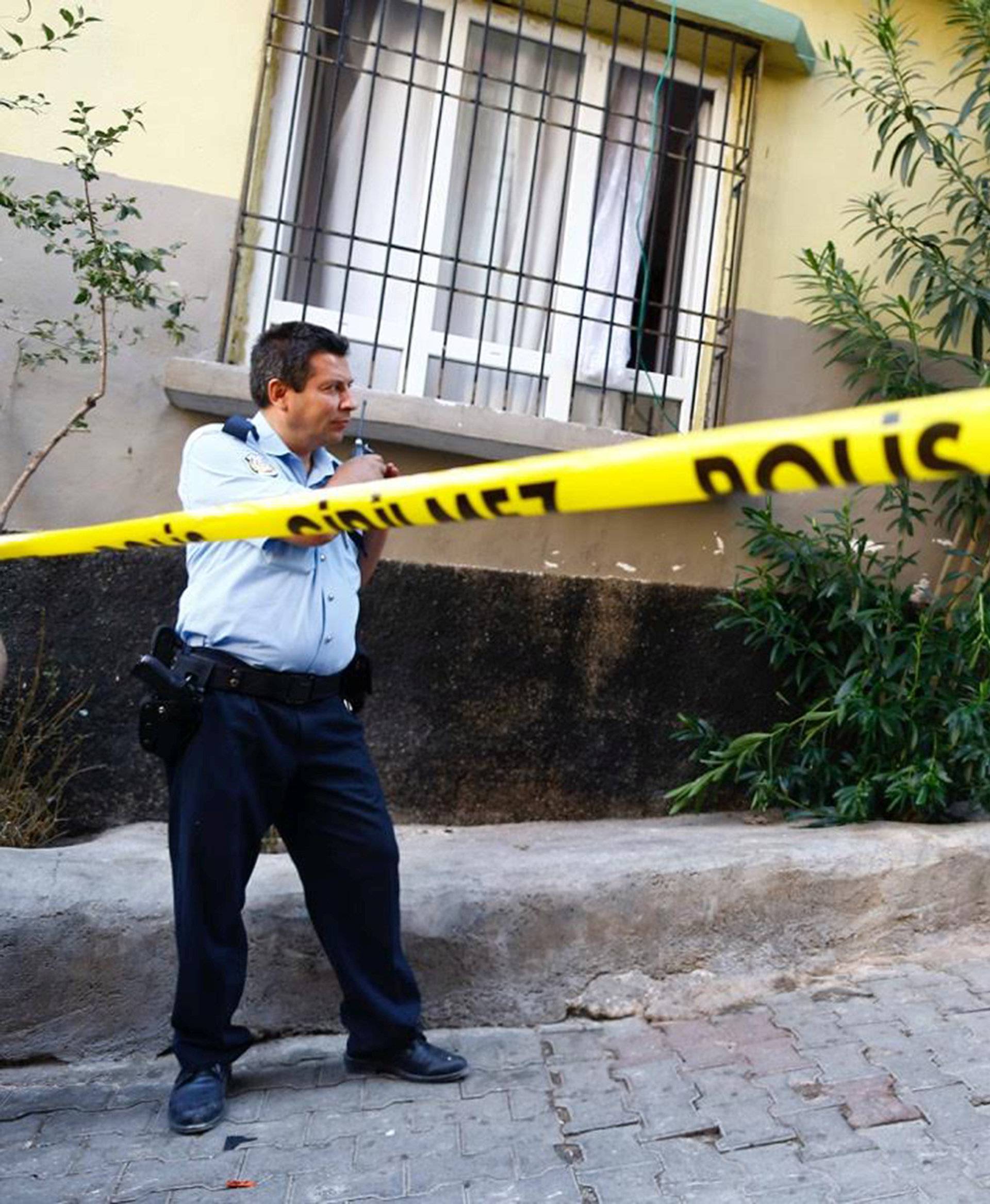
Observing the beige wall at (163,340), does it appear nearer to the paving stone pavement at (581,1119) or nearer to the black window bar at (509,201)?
the black window bar at (509,201)

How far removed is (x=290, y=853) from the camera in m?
2.89

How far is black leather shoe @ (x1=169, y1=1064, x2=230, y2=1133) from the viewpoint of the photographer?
263cm

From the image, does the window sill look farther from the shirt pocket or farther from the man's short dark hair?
the shirt pocket

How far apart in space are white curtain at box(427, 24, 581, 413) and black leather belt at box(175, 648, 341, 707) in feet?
7.14

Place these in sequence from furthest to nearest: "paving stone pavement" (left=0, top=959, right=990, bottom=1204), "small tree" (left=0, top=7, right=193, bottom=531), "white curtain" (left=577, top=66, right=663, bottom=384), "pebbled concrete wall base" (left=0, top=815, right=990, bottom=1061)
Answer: "white curtain" (left=577, top=66, right=663, bottom=384), "small tree" (left=0, top=7, right=193, bottom=531), "pebbled concrete wall base" (left=0, top=815, right=990, bottom=1061), "paving stone pavement" (left=0, top=959, right=990, bottom=1204)

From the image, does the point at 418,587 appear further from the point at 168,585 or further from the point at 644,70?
the point at 644,70

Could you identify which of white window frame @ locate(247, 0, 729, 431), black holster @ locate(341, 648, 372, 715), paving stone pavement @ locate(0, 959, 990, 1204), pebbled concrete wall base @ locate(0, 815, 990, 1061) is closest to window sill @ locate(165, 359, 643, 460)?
white window frame @ locate(247, 0, 729, 431)

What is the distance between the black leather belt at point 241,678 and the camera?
2660 mm

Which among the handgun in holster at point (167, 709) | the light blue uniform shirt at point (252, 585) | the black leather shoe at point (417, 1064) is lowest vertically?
the black leather shoe at point (417, 1064)

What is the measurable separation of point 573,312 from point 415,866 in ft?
8.26

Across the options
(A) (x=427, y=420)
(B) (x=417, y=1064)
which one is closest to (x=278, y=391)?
(A) (x=427, y=420)

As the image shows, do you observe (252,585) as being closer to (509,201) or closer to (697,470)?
(697,470)

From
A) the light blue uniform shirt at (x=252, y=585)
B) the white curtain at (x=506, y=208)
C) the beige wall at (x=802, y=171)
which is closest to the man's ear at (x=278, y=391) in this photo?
the light blue uniform shirt at (x=252, y=585)

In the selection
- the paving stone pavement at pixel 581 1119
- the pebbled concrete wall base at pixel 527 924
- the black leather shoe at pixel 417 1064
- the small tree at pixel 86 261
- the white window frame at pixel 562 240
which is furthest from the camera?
the white window frame at pixel 562 240
